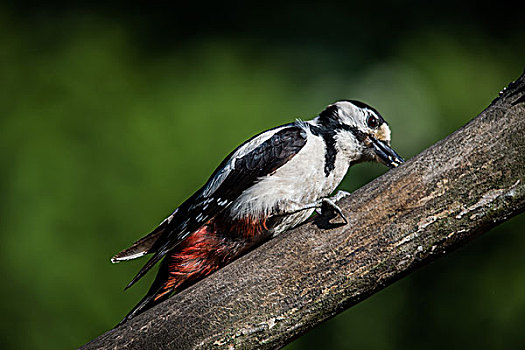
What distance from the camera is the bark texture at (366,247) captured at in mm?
1314

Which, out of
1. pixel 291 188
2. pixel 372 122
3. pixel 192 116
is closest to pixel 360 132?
pixel 372 122

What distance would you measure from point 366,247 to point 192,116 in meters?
1.92

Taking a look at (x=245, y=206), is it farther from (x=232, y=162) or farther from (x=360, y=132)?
(x=360, y=132)

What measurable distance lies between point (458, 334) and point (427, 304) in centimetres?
21

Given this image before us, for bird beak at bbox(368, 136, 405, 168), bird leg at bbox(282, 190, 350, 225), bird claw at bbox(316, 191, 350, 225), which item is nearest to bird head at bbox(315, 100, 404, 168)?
bird beak at bbox(368, 136, 405, 168)

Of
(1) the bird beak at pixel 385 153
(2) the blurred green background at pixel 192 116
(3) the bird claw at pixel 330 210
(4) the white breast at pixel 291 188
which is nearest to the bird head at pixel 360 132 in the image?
(1) the bird beak at pixel 385 153

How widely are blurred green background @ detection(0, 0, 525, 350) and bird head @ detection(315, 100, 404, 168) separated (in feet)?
3.28

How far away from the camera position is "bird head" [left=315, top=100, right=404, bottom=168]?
1.98 metres

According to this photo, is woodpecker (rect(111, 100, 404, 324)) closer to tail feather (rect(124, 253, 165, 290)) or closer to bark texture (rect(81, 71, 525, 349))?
tail feather (rect(124, 253, 165, 290))

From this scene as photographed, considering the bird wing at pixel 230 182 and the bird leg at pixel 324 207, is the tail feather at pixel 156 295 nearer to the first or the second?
the bird wing at pixel 230 182

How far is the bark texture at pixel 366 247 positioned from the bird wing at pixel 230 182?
0.36m

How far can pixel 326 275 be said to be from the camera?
1393 mm

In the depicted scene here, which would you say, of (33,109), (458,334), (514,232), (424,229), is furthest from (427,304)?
(33,109)

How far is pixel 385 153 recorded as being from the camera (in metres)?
1.99
